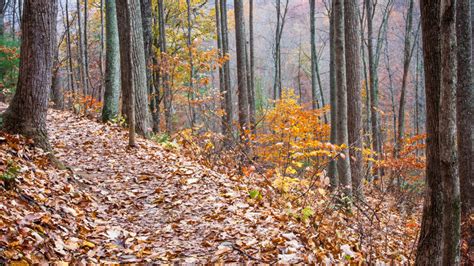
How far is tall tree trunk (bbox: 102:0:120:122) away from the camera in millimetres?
10672

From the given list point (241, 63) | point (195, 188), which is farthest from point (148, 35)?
point (195, 188)

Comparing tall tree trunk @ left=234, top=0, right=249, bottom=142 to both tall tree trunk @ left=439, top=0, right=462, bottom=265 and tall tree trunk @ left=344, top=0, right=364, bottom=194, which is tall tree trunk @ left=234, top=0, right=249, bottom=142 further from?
tall tree trunk @ left=439, top=0, right=462, bottom=265

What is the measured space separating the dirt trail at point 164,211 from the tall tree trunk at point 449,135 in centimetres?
140

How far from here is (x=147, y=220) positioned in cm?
521

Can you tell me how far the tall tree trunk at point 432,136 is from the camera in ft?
11.7

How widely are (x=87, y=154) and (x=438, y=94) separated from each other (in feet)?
20.6

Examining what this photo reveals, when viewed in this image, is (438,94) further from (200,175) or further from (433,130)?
(200,175)

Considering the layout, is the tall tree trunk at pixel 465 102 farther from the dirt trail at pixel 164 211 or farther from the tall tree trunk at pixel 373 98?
the tall tree trunk at pixel 373 98

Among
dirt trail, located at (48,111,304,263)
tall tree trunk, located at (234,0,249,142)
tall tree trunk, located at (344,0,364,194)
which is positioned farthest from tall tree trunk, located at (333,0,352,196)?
tall tree trunk, located at (234,0,249,142)

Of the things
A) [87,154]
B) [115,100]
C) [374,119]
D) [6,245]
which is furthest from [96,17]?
[6,245]

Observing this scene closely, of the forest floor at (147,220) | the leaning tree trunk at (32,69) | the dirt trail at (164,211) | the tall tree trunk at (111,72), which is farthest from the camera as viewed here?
the tall tree trunk at (111,72)

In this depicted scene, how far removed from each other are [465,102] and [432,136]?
4.49 m

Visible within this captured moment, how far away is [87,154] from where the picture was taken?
7680 millimetres

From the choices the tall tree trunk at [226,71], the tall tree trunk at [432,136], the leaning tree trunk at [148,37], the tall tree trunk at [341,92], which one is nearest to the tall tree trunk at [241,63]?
the tall tree trunk at [226,71]
